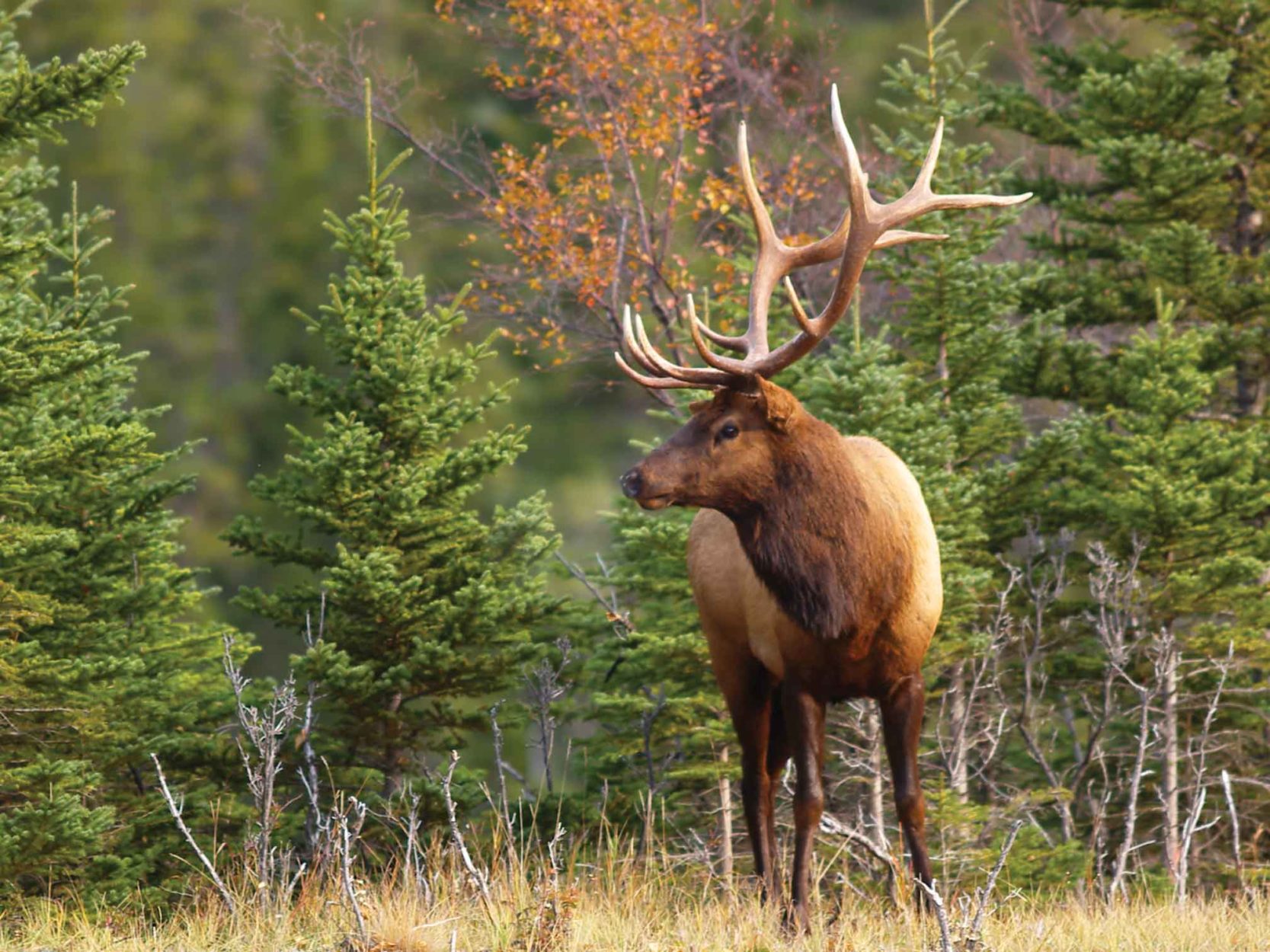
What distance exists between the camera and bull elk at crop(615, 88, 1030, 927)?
6.15m

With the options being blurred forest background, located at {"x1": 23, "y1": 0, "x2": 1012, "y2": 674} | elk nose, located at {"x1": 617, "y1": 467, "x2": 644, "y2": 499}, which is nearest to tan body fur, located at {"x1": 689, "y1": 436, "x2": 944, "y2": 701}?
elk nose, located at {"x1": 617, "y1": 467, "x2": 644, "y2": 499}

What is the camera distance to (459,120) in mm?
23219

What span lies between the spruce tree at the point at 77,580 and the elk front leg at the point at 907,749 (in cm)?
368

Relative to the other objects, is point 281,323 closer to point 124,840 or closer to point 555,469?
point 555,469

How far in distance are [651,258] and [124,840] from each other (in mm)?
8040

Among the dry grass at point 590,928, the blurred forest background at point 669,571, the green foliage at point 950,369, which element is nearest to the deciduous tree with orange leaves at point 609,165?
the blurred forest background at point 669,571

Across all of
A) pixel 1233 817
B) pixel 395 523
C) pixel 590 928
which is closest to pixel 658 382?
pixel 590 928

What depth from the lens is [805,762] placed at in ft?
20.9

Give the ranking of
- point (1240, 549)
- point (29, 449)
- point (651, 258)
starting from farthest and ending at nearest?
point (651, 258), point (1240, 549), point (29, 449)

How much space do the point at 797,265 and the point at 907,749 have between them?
6.89 ft

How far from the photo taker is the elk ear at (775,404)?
617 centimetres

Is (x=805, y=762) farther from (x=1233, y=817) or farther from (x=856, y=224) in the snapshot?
(x=856, y=224)

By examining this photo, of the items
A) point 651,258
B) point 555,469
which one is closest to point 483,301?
point 651,258

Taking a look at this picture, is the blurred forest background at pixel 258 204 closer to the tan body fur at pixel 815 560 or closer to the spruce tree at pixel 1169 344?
the spruce tree at pixel 1169 344
